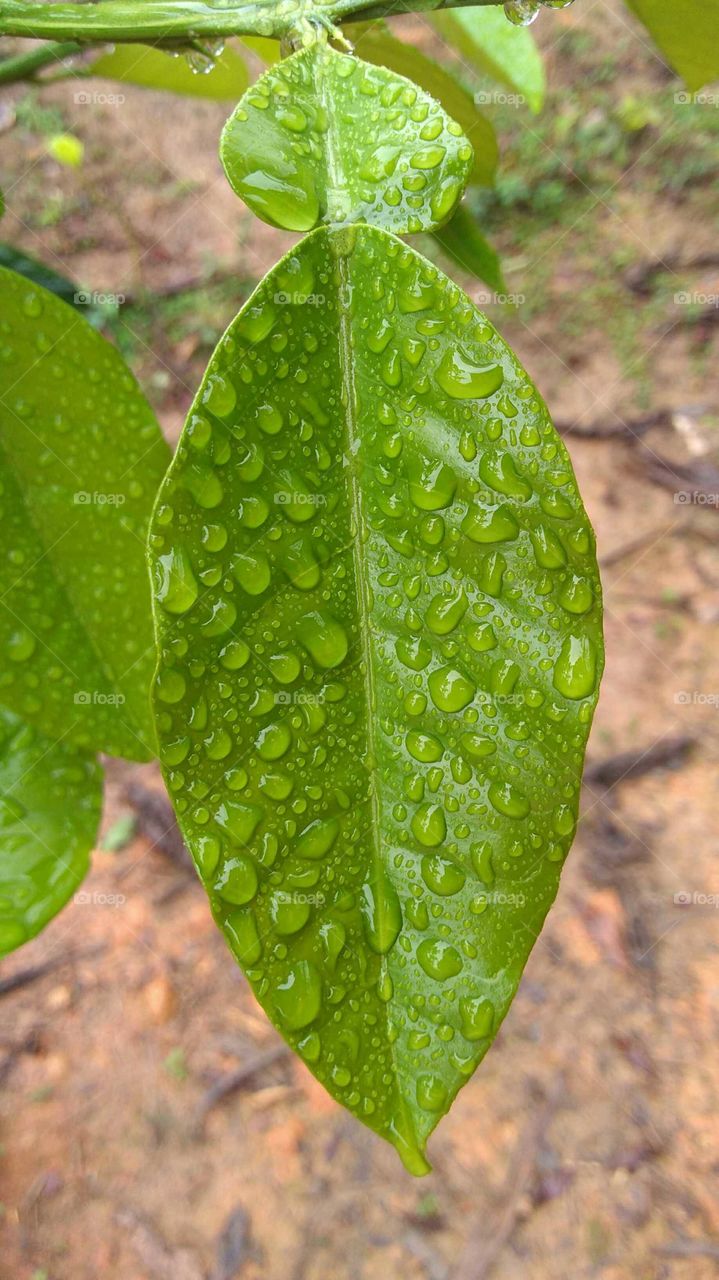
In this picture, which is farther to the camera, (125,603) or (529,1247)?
(529,1247)

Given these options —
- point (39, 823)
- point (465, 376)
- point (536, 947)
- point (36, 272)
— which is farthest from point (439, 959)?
point (536, 947)

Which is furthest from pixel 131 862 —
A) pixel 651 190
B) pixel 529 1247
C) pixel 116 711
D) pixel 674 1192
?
pixel 651 190

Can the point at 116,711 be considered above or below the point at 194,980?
above

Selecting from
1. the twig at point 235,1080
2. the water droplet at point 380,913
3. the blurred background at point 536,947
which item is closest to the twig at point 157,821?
the blurred background at point 536,947

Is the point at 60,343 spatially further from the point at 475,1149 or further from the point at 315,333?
the point at 475,1149

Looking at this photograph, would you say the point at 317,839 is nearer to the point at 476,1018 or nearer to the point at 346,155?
the point at 476,1018

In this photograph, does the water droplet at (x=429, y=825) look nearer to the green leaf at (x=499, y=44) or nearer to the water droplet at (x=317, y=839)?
the water droplet at (x=317, y=839)

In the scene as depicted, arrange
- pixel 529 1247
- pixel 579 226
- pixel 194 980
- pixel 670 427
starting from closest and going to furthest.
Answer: pixel 529 1247 → pixel 194 980 → pixel 670 427 → pixel 579 226
